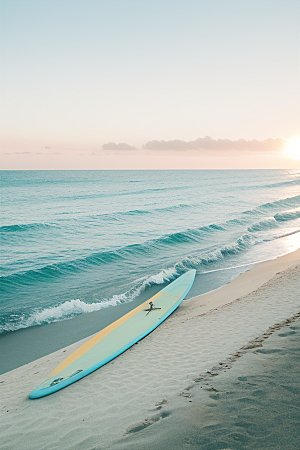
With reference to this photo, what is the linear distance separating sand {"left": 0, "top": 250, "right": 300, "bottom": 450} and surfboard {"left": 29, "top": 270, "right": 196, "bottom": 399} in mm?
148

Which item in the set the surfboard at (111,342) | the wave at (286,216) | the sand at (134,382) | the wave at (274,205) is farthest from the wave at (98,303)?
the wave at (274,205)

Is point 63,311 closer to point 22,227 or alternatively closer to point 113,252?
point 113,252

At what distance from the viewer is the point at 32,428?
12.9ft

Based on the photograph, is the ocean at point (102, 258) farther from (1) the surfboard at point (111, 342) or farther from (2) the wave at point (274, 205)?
(1) the surfboard at point (111, 342)

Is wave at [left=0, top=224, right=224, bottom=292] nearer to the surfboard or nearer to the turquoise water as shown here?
the turquoise water

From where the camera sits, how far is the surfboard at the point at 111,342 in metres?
5.28

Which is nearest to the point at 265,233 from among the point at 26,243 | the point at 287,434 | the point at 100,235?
the point at 100,235

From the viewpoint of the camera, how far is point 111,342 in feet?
22.1

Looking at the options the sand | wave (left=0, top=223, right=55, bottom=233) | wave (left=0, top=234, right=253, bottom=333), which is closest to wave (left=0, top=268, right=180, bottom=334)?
wave (left=0, top=234, right=253, bottom=333)

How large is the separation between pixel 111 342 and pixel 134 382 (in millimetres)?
2094

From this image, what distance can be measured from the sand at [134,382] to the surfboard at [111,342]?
0.15 m

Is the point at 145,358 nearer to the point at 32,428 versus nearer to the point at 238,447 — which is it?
the point at 32,428

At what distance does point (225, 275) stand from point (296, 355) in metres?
8.55

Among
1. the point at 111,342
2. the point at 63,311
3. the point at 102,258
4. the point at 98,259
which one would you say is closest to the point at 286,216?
the point at 102,258
